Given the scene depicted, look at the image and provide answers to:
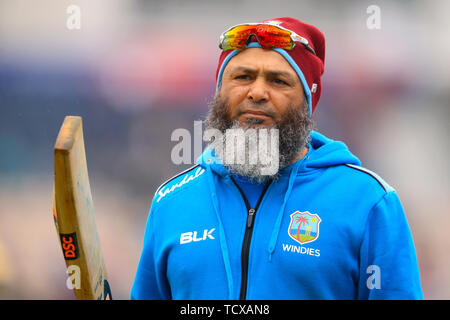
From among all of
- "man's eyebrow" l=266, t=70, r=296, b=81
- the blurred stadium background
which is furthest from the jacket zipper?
the blurred stadium background

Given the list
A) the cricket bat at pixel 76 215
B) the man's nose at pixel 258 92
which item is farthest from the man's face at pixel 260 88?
the cricket bat at pixel 76 215

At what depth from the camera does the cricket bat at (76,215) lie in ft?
7.06

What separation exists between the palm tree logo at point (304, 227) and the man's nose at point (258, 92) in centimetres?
49

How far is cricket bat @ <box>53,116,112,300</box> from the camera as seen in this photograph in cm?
215

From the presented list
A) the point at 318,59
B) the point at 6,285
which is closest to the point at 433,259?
the point at 318,59

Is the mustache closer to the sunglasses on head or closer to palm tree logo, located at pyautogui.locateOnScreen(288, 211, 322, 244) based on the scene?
the sunglasses on head

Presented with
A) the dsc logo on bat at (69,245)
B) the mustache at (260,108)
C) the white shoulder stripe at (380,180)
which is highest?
the mustache at (260,108)

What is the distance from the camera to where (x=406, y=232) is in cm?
210

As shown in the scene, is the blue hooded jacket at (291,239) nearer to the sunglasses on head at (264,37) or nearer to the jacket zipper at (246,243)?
the jacket zipper at (246,243)

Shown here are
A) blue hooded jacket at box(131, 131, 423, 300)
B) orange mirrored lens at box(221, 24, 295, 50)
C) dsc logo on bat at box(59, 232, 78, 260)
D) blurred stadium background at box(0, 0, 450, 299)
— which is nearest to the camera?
blue hooded jacket at box(131, 131, 423, 300)

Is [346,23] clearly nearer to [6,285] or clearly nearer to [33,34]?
[33,34]

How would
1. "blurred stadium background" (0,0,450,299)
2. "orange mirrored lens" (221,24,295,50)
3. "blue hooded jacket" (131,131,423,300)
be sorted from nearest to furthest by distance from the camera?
1. "blue hooded jacket" (131,131,423,300)
2. "orange mirrored lens" (221,24,295,50)
3. "blurred stadium background" (0,0,450,299)

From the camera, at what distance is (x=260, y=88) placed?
233 cm

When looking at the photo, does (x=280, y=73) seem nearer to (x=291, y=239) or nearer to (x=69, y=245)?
(x=291, y=239)
